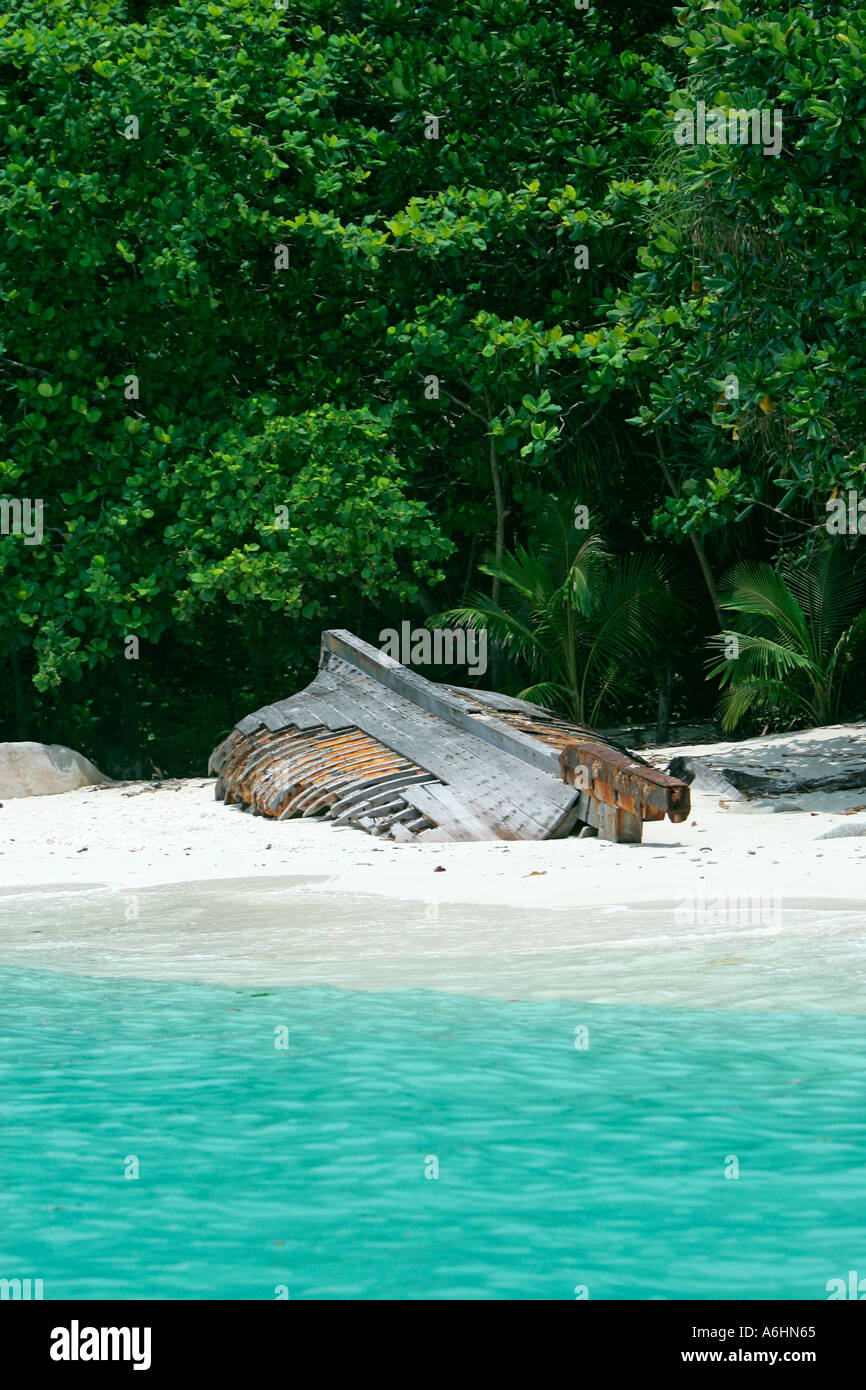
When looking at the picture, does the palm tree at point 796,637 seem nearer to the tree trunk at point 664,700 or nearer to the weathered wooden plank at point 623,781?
the tree trunk at point 664,700

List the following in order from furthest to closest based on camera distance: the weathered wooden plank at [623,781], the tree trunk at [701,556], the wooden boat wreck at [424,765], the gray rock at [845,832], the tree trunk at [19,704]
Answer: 1. the tree trunk at [19,704]
2. the tree trunk at [701,556]
3. the wooden boat wreck at [424,765]
4. the gray rock at [845,832]
5. the weathered wooden plank at [623,781]

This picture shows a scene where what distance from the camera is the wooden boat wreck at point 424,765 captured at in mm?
9234

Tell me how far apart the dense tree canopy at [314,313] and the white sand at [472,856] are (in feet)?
11.4

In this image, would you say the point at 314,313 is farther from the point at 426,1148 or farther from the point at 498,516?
the point at 426,1148

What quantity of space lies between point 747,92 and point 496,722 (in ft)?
15.1

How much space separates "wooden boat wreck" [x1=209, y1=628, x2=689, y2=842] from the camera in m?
9.23

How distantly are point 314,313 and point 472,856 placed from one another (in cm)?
870

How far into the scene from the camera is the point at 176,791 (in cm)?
1321

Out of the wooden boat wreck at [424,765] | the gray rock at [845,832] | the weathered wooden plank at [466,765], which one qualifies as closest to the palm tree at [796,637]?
the wooden boat wreck at [424,765]

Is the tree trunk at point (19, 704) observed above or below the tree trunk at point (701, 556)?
below

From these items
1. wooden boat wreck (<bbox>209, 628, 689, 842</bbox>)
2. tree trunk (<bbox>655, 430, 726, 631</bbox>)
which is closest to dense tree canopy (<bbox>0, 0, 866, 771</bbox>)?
tree trunk (<bbox>655, 430, 726, 631</bbox>)

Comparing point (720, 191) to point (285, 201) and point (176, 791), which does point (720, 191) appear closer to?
point (285, 201)

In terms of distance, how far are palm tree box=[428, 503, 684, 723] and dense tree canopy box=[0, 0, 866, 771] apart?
576 mm

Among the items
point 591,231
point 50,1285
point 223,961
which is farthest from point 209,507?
point 50,1285
